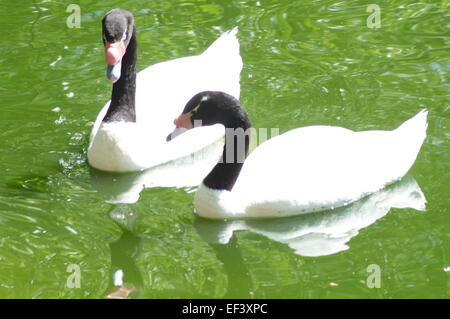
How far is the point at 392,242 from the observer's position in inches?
297

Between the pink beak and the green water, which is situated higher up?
the pink beak

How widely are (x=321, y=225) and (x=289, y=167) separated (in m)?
0.51

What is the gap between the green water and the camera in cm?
719

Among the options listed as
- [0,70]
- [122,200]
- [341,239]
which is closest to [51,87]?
[0,70]

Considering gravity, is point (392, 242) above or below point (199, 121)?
below

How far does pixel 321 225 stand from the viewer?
7.96 metres

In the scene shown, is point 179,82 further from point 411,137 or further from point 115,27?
point 411,137

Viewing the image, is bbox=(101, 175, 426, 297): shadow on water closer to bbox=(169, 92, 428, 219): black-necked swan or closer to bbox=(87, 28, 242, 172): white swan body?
bbox=(169, 92, 428, 219): black-necked swan

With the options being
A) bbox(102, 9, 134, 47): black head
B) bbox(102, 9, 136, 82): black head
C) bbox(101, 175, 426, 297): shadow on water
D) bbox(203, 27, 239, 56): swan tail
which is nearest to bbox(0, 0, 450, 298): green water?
bbox(101, 175, 426, 297): shadow on water

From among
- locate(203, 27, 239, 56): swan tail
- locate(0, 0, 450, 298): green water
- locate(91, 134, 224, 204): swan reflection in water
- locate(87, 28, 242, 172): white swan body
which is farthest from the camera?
locate(203, 27, 239, 56): swan tail

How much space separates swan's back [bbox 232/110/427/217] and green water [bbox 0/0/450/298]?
15 cm

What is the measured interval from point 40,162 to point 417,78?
12.0 feet

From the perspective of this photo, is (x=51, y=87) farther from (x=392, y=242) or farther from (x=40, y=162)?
(x=392, y=242)

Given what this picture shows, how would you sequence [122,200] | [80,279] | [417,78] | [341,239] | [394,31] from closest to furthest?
[80,279] < [341,239] < [122,200] < [417,78] < [394,31]
